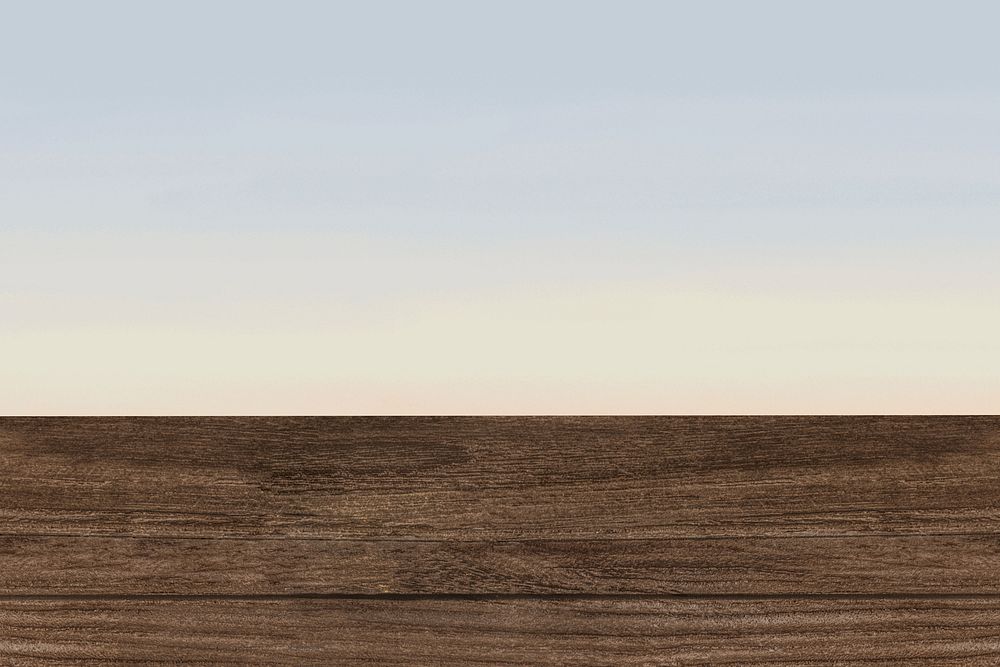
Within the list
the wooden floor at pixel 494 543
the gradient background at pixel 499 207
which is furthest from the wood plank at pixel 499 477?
the gradient background at pixel 499 207

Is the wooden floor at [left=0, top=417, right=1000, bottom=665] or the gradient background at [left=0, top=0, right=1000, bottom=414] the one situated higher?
the gradient background at [left=0, top=0, right=1000, bottom=414]

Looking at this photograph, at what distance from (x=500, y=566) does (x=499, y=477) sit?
0.05 m

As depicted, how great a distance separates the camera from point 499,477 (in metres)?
0.61

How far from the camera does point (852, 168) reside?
999mm

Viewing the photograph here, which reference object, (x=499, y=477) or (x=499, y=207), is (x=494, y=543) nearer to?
(x=499, y=477)

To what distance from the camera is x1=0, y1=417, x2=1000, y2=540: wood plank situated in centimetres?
61

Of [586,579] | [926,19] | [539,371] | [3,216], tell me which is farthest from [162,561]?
[926,19]

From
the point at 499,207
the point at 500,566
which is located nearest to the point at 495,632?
the point at 500,566

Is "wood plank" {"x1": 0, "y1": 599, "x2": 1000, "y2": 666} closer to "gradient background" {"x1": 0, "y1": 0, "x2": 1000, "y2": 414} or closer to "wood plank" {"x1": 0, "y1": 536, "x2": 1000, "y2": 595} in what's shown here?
→ "wood plank" {"x1": 0, "y1": 536, "x2": 1000, "y2": 595}

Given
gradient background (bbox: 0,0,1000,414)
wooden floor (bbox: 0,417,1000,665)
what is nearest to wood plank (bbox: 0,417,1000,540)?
wooden floor (bbox: 0,417,1000,665)

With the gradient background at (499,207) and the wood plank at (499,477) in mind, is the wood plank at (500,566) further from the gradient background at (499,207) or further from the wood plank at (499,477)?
the gradient background at (499,207)

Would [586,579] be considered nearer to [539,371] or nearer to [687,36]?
[539,371]

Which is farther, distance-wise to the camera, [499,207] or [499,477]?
[499,207]

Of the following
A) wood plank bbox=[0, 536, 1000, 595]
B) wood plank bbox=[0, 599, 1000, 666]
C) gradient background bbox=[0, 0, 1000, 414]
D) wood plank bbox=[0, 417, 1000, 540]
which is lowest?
wood plank bbox=[0, 599, 1000, 666]
